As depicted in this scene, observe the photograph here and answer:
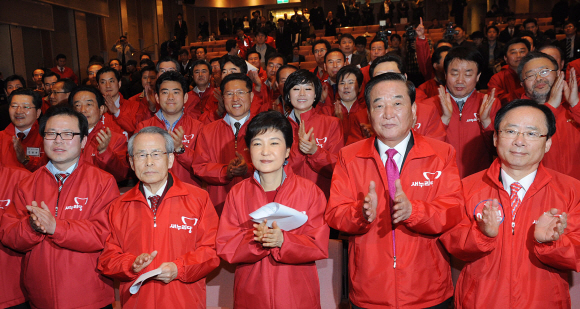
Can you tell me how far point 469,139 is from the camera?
11.6 feet

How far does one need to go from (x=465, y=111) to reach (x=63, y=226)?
291cm

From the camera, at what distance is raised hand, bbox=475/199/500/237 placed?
6.56 feet

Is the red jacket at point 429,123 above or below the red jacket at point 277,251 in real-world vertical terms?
above

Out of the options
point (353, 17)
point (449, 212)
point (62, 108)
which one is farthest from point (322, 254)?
point (353, 17)

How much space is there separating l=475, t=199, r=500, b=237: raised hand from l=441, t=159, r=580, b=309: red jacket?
57mm

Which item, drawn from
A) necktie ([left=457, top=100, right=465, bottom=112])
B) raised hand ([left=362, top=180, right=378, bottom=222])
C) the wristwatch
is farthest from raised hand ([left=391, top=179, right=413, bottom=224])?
the wristwatch

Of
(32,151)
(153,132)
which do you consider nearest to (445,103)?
(153,132)

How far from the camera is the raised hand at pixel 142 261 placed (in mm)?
2180

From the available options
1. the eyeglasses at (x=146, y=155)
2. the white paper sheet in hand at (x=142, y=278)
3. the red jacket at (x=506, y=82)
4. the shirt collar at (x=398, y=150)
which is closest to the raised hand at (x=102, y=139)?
the eyeglasses at (x=146, y=155)

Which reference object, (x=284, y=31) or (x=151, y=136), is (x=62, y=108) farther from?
(x=284, y=31)

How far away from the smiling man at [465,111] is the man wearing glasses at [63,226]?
2.47 metres

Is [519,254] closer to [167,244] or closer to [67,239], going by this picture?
[167,244]

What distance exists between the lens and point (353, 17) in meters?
17.0

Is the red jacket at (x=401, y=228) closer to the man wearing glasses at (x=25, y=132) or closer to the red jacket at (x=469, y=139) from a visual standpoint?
the red jacket at (x=469, y=139)
